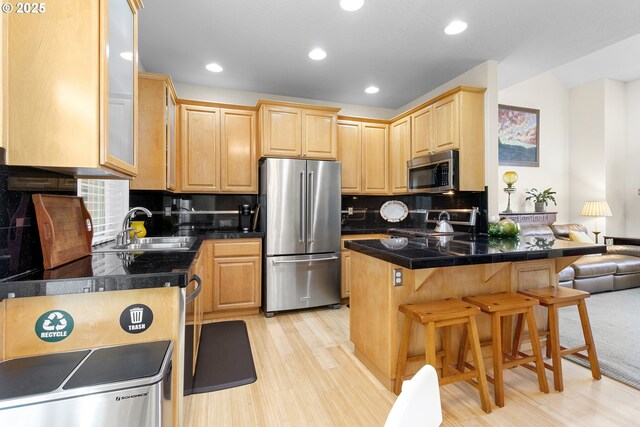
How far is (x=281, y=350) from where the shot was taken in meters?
2.58

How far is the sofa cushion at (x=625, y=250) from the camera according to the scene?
4371mm

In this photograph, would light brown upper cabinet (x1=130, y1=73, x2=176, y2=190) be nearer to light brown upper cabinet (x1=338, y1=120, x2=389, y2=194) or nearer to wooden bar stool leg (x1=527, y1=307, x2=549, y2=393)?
light brown upper cabinet (x1=338, y1=120, x2=389, y2=194)

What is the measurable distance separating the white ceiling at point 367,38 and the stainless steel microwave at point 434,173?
0.96 metres

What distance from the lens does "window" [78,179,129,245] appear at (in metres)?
2.30

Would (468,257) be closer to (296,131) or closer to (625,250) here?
(296,131)

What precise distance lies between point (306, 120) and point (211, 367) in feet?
8.89

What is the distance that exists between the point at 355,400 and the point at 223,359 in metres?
1.10

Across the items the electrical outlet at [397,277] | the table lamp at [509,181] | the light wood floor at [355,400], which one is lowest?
the light wood floor at [355,400]

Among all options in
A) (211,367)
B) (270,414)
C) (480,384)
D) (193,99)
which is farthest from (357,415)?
(193,99)

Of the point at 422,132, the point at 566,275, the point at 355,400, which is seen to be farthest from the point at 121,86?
the point at 566,275

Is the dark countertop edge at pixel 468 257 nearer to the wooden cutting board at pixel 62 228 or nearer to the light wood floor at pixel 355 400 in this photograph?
the light wood floor at pixel 355 400

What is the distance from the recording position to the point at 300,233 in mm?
3447

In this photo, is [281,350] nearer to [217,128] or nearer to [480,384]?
[480,384]

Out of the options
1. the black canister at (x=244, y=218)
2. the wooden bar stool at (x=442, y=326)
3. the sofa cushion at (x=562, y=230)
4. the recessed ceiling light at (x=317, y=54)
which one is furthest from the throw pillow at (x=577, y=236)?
A: the black canister at (x=244, y=218)
